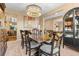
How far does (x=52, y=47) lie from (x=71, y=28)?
48cm

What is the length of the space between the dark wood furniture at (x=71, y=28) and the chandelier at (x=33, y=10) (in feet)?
1.55

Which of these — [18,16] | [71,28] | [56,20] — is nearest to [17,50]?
[18,16]

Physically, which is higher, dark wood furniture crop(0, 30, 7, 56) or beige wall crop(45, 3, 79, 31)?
beige wall crop(45, 3, 79, 31)

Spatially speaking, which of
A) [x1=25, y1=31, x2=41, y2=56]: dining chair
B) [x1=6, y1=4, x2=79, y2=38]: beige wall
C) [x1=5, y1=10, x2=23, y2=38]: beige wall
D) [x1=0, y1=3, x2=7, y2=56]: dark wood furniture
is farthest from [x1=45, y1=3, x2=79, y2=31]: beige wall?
[x1=0, y1=3, x2=7, y2=56]: dark wood furniture

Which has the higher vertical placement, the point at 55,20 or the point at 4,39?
the point at 55,20

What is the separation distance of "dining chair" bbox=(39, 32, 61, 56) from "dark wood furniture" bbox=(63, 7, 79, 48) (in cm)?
15

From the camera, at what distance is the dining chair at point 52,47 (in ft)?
6.77

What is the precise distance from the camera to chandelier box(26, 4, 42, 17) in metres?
2.03

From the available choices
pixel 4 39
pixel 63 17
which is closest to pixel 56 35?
pixel 63 17

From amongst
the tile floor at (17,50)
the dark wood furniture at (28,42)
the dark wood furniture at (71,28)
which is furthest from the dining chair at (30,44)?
the dark wood furniture at (71,28)

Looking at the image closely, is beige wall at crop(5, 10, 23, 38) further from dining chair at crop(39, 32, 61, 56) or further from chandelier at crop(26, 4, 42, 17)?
dining chair at crop(39, 32, 61, 56)

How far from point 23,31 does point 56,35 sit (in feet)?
1.94

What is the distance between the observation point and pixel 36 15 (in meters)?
2.05

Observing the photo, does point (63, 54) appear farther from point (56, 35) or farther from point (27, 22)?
point (27, 22)
